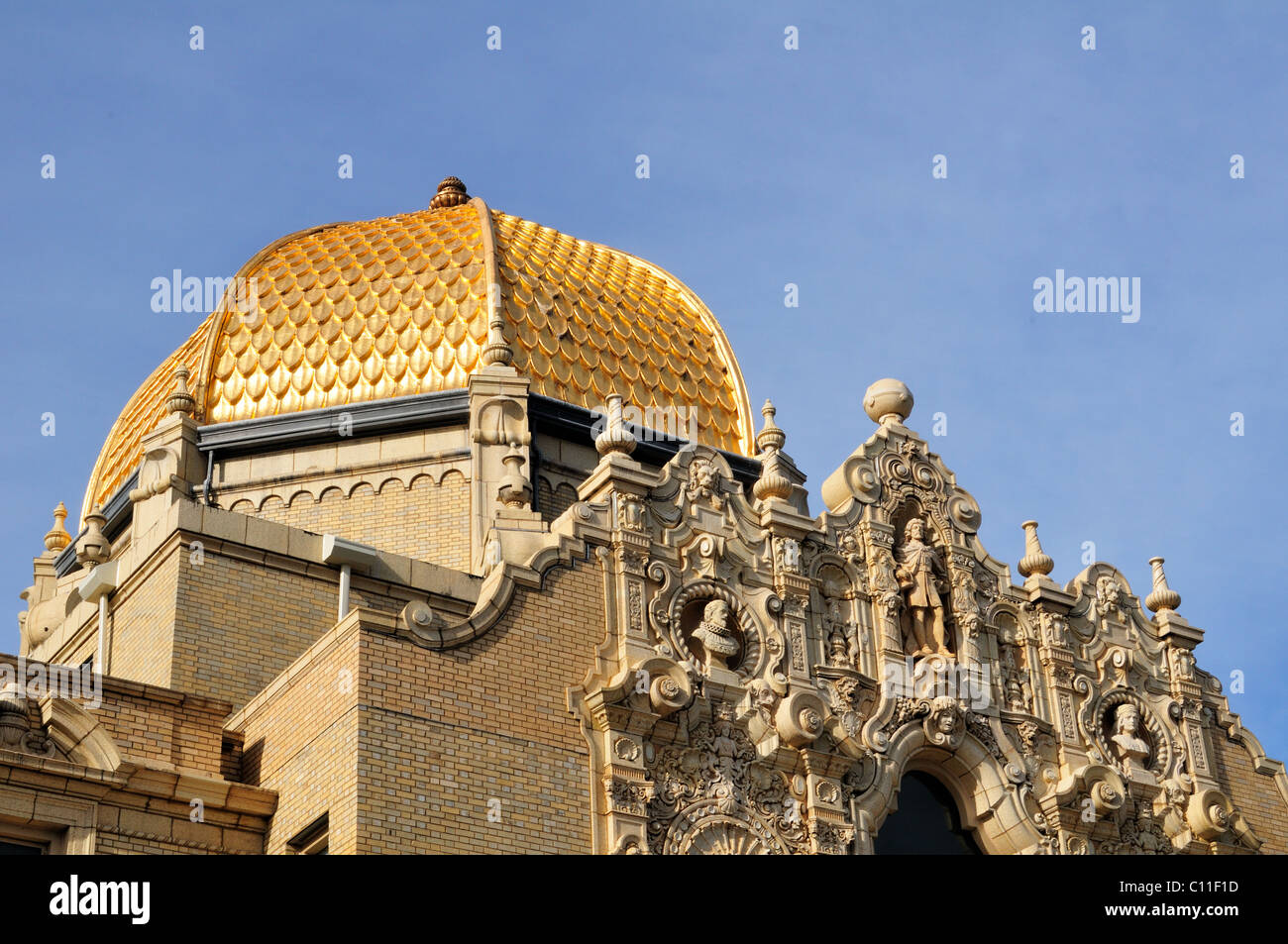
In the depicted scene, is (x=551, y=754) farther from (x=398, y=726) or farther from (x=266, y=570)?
(x=266, y=570)

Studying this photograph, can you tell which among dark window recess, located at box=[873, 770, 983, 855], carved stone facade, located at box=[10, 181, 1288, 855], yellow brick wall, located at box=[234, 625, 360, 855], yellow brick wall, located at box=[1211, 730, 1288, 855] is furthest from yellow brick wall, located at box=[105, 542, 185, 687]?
yellow brick wall, located at box=[1211, 730, 1288, 855]

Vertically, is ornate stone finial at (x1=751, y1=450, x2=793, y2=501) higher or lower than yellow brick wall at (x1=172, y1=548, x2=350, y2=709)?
higher

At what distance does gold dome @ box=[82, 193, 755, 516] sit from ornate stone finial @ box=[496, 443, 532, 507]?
70.8 inches

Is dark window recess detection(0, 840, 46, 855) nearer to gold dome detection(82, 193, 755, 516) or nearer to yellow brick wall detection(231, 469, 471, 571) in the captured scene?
yellow brick wall detection(231, 469, 471, 571)

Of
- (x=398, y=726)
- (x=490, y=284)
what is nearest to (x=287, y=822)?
(x=398, y=726)

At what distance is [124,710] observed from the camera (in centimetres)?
2075

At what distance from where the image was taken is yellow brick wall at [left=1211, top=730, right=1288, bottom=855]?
27344 millimetres

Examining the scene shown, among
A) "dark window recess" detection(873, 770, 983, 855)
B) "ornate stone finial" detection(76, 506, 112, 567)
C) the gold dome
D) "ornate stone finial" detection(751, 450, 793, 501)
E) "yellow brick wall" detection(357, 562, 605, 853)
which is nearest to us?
"yellow brick wall" detection(357, 562, 605, 853)

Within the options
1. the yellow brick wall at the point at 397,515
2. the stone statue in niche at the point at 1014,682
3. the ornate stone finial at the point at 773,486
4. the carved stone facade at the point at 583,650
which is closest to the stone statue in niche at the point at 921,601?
the carved stone facade at the point at 583,650

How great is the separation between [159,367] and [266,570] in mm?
9687

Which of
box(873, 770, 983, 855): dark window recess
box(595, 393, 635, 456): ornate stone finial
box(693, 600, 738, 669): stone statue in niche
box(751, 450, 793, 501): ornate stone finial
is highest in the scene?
box(595, 393, 635, 456): ornate stone finial

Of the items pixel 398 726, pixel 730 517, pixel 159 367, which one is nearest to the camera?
pixel 398 726

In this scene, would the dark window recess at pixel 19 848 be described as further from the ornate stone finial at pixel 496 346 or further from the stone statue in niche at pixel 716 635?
the ornate stone finial at pixel 496 346
